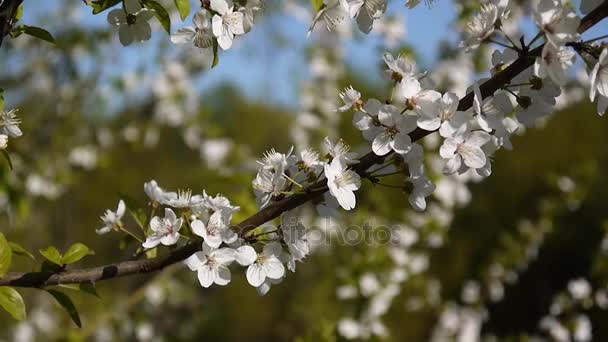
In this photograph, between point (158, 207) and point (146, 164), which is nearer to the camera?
point (158, 207)

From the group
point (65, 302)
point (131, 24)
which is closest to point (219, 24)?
point (131, 24)

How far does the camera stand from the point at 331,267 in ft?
18.2

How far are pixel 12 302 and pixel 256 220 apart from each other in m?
0.42

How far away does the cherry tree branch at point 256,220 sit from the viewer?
3.33ft

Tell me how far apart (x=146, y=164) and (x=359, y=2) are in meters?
15.9

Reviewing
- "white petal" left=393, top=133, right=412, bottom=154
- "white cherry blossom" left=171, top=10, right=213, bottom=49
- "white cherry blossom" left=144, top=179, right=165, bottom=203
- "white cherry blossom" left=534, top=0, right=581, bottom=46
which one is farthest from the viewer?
"white cherry blossom" left=144, top=179, right=165, bottom=203

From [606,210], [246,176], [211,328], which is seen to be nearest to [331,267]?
[246,176]

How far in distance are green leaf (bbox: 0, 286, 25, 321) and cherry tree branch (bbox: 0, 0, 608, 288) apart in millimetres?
21

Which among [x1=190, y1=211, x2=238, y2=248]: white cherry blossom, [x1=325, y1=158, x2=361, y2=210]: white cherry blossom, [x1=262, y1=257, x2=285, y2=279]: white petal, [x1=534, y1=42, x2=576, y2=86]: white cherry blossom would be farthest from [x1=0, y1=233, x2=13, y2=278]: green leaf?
[x1=534, y1=42, x2=576, y2=86]: white cherry blossom

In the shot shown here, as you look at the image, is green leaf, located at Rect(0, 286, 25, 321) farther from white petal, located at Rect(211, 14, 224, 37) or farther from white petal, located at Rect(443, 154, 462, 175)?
white petal, located at Rect(443, 154, 462, 175)

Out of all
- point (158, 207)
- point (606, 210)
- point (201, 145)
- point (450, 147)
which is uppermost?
point (450, 147)

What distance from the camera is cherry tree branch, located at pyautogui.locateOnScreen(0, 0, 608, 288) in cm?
101

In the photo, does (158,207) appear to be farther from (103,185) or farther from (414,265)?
(103,185)

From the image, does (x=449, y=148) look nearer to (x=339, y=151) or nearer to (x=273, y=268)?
(x=339, y=151)
